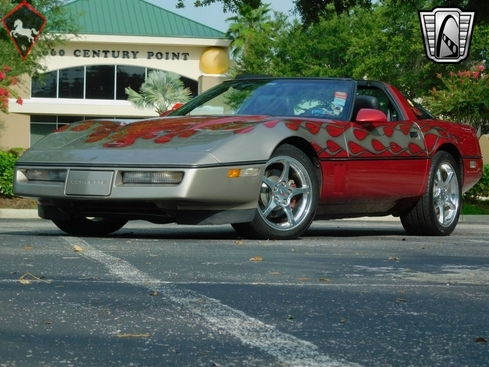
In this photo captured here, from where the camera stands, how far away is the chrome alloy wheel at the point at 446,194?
1020cm

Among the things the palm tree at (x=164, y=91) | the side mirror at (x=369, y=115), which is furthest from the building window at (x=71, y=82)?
the side mirror at (x=369, y=115)

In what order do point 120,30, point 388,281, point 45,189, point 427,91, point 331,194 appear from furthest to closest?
point 120,30 < point 427,91 < point 331,194 < point 45,189 < point 388,281

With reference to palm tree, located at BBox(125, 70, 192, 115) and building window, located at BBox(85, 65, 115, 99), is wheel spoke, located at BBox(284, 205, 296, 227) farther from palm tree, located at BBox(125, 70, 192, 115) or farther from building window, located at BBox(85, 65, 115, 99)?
building window, located at BBox(85, 65, 115, 99)

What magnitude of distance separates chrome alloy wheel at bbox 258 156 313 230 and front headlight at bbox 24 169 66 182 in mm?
1524

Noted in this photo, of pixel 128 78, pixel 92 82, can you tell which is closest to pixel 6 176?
pixel 128 78

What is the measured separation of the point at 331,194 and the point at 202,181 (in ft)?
4.91

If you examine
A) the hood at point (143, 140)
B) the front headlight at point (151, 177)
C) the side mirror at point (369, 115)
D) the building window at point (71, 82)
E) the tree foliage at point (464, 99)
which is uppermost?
the side mirror at point (369, 115)

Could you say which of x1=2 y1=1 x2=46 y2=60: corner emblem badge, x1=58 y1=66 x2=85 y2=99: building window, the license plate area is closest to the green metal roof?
x1=58 y1=66 x2=85 y2=99: building window

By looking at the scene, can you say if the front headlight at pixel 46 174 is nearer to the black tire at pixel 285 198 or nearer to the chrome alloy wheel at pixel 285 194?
the black tire at pixel 285 198

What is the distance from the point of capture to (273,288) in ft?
18.2

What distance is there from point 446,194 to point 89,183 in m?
3.77

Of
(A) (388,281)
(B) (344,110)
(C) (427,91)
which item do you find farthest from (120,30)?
(A) (388,281)

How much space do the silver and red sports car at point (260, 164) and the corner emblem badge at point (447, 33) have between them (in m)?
14.1

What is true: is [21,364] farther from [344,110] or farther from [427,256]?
[344,110]
